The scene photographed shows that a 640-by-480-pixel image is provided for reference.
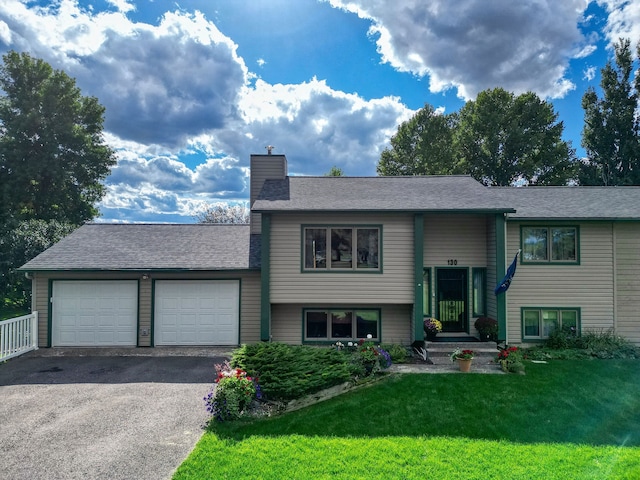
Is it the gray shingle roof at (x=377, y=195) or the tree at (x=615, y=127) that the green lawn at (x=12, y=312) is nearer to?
the gray shingle roof at (x=377, y=195)

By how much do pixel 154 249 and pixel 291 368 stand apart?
781 centimetres

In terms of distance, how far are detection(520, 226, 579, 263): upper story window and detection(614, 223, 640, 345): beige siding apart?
1414 millimetres

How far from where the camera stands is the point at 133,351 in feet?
37.2

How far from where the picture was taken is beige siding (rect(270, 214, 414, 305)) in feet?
36.4

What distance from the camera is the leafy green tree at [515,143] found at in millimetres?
28609

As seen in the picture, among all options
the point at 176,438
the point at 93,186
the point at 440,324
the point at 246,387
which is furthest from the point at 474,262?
the point at 93,186

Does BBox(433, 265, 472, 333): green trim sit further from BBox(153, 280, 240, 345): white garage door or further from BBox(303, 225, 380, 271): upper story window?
BBox(153, 280, 240, 345): white garage door

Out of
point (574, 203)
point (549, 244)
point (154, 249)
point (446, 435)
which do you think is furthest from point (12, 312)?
point (574, 203)

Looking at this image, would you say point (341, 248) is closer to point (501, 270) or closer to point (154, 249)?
point (501, 270)

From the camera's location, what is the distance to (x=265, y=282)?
1098 centimetres

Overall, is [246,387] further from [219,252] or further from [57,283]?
[57,283]

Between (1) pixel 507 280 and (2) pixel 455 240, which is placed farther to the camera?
(2) pixel 455 240

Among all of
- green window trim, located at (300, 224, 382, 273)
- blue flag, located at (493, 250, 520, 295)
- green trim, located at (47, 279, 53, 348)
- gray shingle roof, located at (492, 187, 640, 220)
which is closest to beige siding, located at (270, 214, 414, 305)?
green window trim, located at (300, 224, 382, 273)

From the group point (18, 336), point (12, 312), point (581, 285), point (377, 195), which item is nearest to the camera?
point (18, 336)
